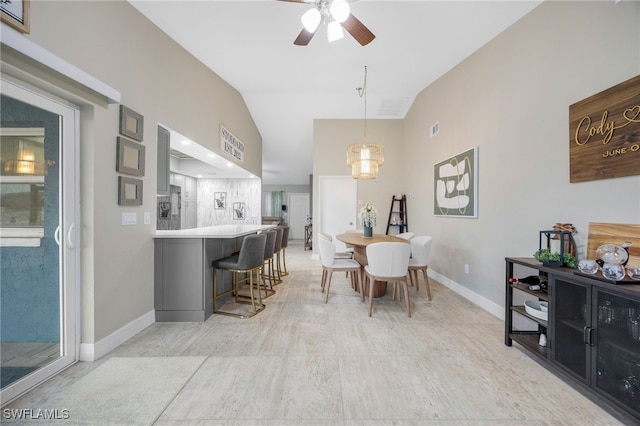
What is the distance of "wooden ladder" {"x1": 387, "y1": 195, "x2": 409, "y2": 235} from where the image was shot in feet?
17.9

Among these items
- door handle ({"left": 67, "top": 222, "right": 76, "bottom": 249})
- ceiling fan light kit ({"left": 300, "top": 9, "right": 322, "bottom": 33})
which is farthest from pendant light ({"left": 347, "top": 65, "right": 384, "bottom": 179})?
door handle ({"left": 67, "top": 222, "right": 76, "bottom": 249})

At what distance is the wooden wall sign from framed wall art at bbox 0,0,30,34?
3761 mm

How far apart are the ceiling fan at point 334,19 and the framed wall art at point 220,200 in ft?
19.2

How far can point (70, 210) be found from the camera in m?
1.83

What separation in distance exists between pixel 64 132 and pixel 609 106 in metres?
3.92

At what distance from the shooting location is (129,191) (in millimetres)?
2213

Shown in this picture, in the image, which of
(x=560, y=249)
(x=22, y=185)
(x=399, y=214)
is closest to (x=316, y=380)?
(x=560, y=249)

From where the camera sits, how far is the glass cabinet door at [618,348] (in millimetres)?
1311

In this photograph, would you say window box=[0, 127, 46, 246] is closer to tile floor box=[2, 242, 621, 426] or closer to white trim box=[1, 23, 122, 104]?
white trim box=[1, 23, 122, 104]

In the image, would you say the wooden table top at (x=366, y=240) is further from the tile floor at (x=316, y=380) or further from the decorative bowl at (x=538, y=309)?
the decorative bowl at (x=538, y=309)

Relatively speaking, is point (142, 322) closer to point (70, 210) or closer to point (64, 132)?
point (70, 210)

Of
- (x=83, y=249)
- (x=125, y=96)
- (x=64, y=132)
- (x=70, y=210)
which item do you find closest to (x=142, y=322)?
(x=83, y=249)

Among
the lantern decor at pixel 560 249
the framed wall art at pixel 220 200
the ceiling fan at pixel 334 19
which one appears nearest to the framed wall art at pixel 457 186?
the lantern decor at pixel 560 249

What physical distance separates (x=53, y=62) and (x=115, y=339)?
209cm
